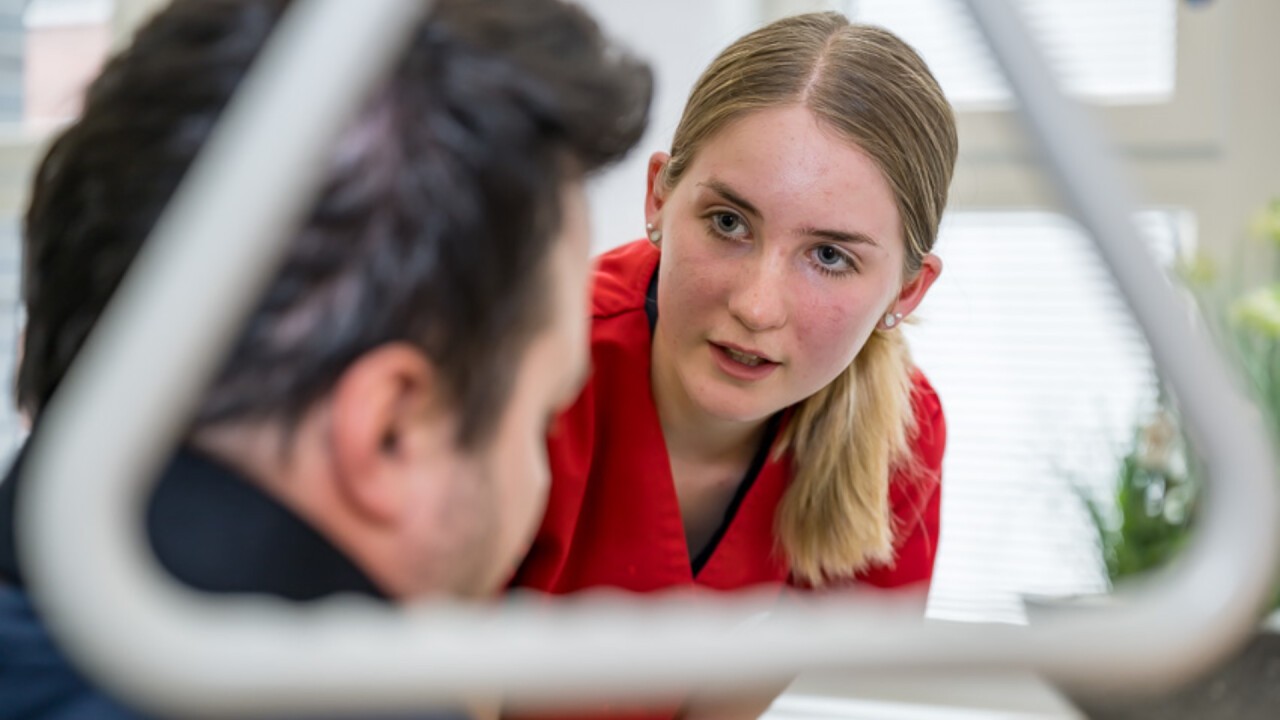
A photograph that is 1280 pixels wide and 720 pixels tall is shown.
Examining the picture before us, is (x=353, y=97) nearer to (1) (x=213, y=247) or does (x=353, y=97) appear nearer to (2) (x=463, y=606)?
(1) (x=213, y=247)

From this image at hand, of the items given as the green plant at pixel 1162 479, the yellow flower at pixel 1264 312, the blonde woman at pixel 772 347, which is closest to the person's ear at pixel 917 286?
the blonde woman at pixel 772 347

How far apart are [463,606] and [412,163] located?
0.41 feet

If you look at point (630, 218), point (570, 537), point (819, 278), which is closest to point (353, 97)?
point (819, 278)

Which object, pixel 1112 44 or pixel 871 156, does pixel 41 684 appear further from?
pixel 1112 44

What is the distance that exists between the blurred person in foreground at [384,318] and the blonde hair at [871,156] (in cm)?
44

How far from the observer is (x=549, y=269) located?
1.14 feet

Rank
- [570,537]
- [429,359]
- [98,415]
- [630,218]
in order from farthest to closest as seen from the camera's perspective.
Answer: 1. [630,218]
2. [570,537]
3. [429,359]
4. [98,415]

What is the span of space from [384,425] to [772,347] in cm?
49

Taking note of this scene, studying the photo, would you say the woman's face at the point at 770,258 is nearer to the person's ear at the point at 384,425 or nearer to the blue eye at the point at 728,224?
the blue eye at the point at 728,224

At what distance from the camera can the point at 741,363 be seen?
786 millimetres

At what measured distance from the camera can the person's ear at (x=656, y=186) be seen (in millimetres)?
855

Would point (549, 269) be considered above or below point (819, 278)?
above

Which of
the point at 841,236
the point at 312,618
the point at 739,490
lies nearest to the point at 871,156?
the point at 841,236

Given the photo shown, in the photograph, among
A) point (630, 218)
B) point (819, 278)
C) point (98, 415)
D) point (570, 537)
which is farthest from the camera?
point (630, 218)
